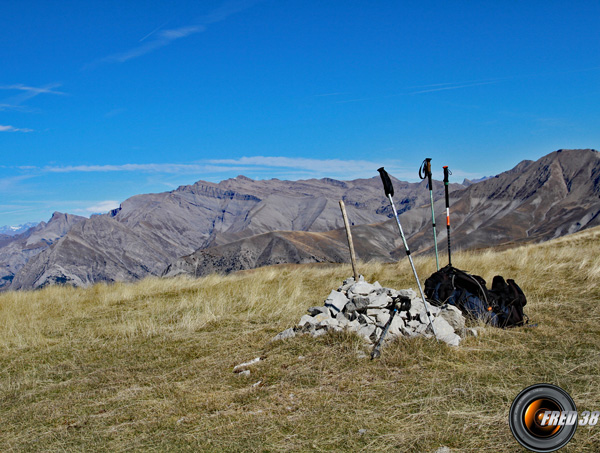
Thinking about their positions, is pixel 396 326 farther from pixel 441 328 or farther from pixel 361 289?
pixel 361 289

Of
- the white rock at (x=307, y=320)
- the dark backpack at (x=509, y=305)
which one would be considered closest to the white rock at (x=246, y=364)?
the white rock at (x=307, y=320)

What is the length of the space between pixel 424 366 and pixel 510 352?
1.35 meters

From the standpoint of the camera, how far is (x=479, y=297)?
7.50 metres

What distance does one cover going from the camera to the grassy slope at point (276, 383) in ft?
13.7

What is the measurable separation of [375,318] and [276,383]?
245 centimetres

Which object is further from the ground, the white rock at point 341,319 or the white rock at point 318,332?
the white rock at point 341,319

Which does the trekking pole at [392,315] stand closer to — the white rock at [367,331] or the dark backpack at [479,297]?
the white rock at [367,331]

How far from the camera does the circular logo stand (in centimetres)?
341

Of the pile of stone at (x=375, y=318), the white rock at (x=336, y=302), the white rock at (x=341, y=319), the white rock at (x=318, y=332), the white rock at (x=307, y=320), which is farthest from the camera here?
the white rock at (x=336, y=302)

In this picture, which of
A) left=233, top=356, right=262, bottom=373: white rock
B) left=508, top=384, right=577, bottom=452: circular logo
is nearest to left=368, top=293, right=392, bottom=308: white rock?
left=233, top=356, right=262, bottom=373: white rock

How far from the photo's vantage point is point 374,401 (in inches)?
187

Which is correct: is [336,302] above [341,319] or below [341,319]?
above

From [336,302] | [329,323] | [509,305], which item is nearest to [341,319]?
[329,323]

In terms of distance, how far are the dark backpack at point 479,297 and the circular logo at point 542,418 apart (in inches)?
147
